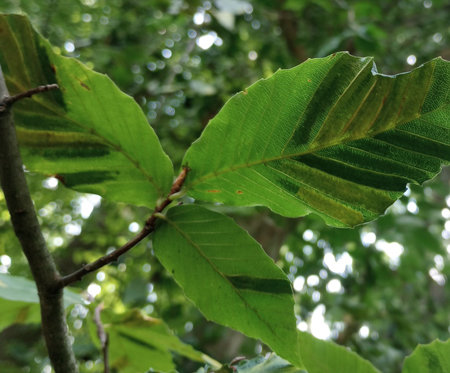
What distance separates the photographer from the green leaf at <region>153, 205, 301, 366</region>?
0.42 meters

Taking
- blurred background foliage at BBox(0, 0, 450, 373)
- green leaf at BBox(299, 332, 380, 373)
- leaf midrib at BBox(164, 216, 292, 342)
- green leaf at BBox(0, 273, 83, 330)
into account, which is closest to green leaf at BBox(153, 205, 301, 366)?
leaf midrib at BBox(164, 216, 292, 342)

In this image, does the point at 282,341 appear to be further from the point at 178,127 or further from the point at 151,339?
the point at 178,127

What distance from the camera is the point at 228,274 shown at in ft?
1.39

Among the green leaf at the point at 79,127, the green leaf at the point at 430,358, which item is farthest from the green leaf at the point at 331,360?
the green leaf at the point at 79,127

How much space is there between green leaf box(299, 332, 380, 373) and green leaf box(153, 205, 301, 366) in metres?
0.11

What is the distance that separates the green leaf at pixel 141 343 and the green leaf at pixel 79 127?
0.77ft

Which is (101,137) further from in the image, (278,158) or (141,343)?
(141,343)

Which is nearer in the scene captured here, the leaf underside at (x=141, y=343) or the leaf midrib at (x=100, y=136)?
the leaf midrib at (x=100, y=136)

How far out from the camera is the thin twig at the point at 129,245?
0.38m

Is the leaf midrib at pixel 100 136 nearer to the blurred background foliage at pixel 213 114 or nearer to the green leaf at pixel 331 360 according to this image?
the green leaf at pixel 331 360

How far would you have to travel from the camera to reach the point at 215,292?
43cm

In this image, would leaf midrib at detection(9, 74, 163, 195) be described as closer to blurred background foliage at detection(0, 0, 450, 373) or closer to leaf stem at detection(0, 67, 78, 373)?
leaf stem at detection(0, 67, 78, 373)

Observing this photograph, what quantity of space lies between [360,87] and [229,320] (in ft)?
0.81

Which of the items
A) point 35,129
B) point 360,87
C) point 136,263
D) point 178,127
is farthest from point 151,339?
point 136,263
